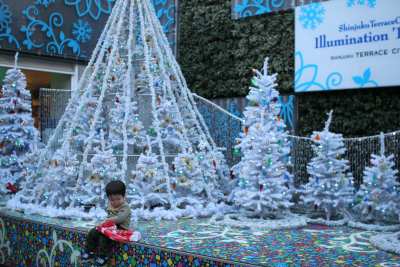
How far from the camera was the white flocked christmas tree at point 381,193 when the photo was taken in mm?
5724

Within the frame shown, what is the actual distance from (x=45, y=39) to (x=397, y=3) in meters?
6.78

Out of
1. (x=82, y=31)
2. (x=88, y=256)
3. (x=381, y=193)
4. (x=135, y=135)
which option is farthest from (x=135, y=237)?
(x=82, y=31)

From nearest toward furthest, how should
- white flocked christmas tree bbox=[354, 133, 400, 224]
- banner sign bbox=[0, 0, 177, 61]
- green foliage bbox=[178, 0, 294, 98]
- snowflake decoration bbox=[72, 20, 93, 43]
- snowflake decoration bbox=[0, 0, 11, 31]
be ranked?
white flocked christmas tree bbox=[354, 133, 400, 224], green foliage bbox=[178, 0, 294, 98], snowflake decoration bbox=[0, 0, 11, 31], banner sign bbox=[0, 0, 177, 61], snowflake decoration bbox=[72, 20, 93, 43]

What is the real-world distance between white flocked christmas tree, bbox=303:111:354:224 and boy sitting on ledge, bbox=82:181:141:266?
109 inches

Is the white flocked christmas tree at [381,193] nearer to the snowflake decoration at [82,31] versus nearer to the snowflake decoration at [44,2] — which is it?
the snowflake decoration at [82,31]

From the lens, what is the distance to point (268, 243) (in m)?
A: 4.54

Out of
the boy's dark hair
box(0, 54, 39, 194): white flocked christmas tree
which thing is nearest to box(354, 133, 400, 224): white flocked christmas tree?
the boy's dark hair

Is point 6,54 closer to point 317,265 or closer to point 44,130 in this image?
point 44,130

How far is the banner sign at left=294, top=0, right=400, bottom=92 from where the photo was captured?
26.2 ft

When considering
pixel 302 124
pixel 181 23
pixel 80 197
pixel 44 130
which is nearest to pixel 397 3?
pixel 302 124

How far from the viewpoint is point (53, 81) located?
35.3 feet

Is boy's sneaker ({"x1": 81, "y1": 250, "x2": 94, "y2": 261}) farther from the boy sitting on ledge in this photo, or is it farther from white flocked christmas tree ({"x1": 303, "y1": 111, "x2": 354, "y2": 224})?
white flocked christmas tree ({"x1": 303, "y1": 111, "x2": 354, "y2": 224})

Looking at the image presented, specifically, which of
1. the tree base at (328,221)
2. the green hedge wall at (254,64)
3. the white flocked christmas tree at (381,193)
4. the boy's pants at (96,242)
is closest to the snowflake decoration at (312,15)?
the green hedge wall at (254,64)

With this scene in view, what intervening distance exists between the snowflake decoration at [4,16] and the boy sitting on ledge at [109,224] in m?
6.64
